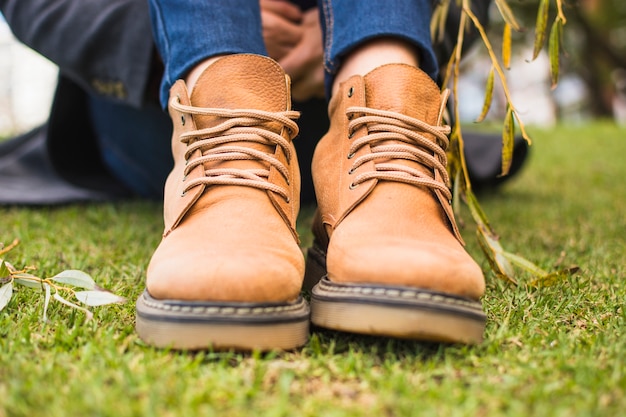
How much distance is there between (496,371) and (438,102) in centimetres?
47

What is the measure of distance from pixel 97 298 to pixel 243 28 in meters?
0.52

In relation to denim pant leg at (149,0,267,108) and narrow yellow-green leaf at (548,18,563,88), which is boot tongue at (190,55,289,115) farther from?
narrow yellow-green leaf at (548,18,563,88)

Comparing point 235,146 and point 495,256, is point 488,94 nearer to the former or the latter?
point 495,256

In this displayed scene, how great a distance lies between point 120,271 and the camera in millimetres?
1181

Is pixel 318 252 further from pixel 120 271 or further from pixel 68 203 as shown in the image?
pixel 68 203

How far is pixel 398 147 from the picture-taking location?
0.95m

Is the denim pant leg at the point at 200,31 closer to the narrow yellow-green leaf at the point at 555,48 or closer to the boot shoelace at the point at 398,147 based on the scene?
the boot shoelace at the point at 398,147

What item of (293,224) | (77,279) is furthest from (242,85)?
(77,279)

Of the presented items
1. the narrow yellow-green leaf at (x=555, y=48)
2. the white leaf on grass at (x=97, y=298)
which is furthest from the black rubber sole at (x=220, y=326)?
the narrow yellow-green leaf at (x=555, y=48)

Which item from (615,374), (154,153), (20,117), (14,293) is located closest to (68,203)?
(154,153)

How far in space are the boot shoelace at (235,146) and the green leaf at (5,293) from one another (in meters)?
0.29

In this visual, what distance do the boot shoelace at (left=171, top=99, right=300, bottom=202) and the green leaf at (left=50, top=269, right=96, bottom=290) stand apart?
19 centimetres

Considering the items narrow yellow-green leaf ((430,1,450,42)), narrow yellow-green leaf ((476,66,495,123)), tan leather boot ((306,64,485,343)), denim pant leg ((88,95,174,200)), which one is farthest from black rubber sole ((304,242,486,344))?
denim pant leg ((88,95,174,200))

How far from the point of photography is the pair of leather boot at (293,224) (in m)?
0.76
